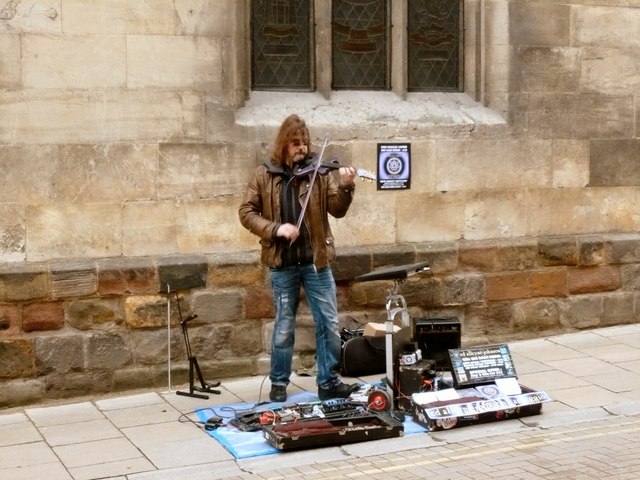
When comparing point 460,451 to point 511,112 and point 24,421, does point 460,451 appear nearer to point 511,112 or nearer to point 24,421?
point 24,421

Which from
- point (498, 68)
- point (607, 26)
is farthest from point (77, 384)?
point (607, 26)

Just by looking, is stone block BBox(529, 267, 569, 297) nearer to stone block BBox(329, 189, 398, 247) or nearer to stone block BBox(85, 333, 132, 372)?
stone block BBox(329, 189, 398, 247)

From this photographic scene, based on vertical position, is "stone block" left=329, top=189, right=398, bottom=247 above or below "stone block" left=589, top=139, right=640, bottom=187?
below

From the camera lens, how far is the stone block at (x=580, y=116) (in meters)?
10.6

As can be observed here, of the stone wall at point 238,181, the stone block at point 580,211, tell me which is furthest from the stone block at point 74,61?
the stone block at point 580,211

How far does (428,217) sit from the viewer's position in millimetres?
10250

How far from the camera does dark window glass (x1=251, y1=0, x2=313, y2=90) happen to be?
989 cm

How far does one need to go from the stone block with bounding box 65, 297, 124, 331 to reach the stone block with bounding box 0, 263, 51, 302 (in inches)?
9.5

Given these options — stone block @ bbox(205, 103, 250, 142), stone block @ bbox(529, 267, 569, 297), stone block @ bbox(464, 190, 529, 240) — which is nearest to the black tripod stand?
stone block @ bbox(205, 103, 250, 142)

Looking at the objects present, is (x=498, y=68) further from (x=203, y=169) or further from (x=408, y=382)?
(x=408, y=382)

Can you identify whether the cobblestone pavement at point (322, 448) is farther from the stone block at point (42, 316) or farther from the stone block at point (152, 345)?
the stone block at point (42, 316)

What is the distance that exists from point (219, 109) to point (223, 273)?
1.32 m

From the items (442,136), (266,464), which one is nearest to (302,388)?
(266,464)

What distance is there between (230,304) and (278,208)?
1296 mm
